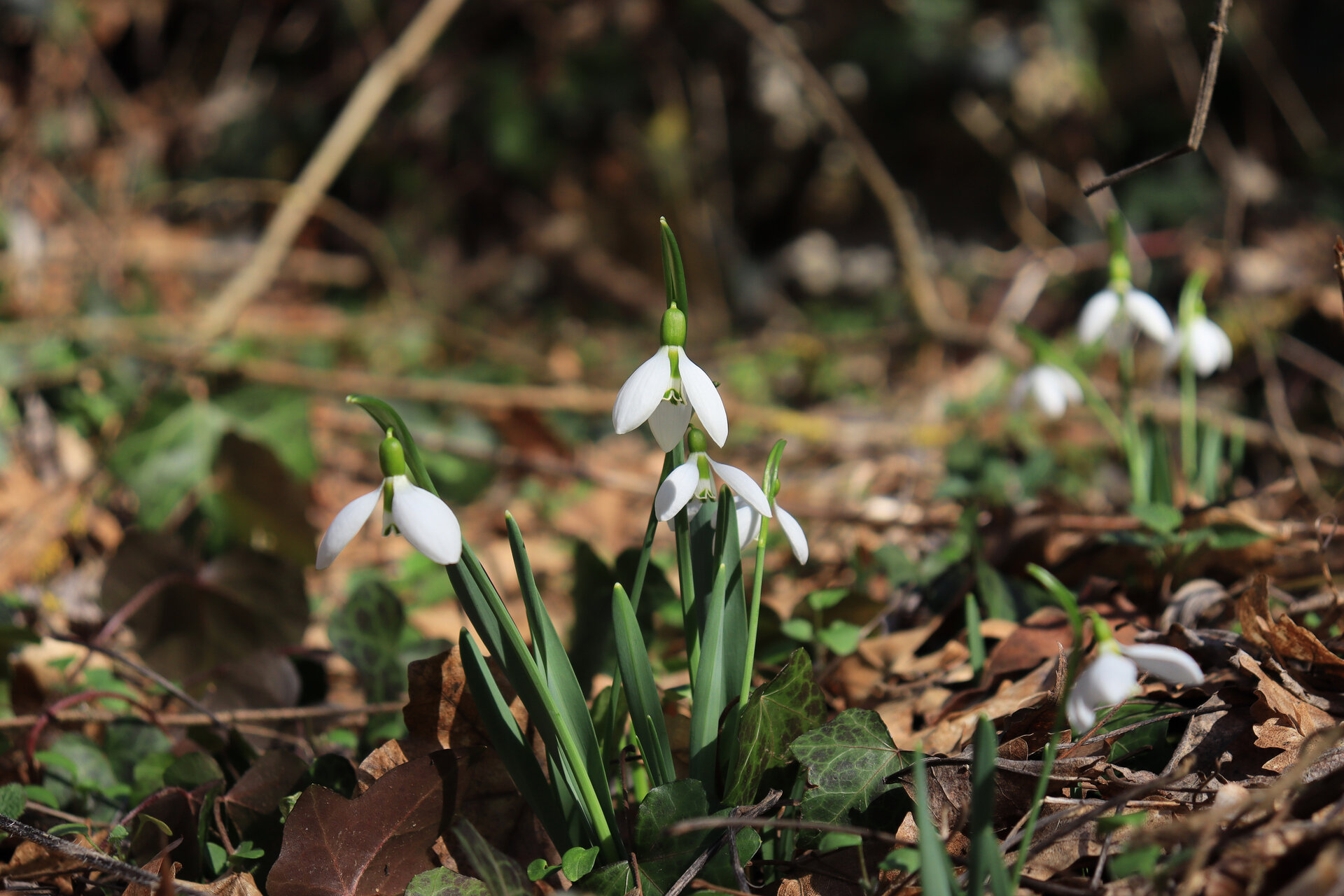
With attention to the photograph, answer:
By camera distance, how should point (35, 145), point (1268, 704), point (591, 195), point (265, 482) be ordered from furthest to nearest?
point (591, 195) → point (35, 145) → point (265, 482) → point (1268, 704)

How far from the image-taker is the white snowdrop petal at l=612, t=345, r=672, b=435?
28.0 inches

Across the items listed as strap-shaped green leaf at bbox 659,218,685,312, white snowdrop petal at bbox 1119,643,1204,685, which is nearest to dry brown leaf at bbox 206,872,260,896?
strap-shaped green leaf at bbox 659,218,685,312

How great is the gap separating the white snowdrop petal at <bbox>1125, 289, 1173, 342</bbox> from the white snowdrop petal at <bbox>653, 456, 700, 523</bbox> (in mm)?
895

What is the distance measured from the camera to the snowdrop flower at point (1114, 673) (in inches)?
25.2

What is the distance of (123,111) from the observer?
176 inches

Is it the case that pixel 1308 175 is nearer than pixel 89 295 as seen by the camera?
No

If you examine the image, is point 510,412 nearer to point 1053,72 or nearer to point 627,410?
point 627,410

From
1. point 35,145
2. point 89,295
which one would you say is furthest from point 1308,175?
point 35,145

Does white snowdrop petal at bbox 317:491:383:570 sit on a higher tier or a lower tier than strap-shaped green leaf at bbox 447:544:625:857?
higher

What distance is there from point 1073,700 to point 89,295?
10.2 feet

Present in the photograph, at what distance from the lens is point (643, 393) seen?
72 centimetres

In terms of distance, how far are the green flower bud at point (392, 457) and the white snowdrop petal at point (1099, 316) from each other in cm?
107

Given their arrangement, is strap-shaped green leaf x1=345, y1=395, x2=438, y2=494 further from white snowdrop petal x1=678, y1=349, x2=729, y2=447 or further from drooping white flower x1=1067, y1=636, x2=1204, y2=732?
drooping white flower x1=1067, y1=636, x2=1204, y2=732

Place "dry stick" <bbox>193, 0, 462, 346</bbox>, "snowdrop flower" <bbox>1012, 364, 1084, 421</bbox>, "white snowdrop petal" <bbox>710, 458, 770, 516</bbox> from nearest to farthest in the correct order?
"white snowdrop petal" <bbox>710, 458, 770, 516</bbox>
"snowdrop flower" <bbox>1012, 364, 1084, 421</bbox>
"dry stick" <bbox>193, 0, 462, 346</bbox>
